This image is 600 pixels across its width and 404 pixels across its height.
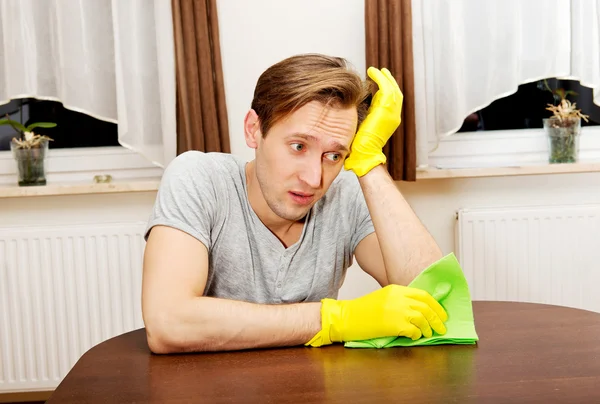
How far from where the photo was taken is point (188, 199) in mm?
1495

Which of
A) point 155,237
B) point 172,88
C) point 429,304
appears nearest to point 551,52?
point 172,88

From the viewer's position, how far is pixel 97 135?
287 centimetres

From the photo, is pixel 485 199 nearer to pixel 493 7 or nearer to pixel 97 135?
pixel 493 7

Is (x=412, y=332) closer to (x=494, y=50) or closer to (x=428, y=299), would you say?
(x=428, y=299)

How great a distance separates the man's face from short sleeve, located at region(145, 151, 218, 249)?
13 centimetres

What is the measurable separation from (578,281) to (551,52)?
884 millimetres

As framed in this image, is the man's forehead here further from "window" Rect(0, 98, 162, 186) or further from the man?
"window" Rect(0, 98, 162, 186)

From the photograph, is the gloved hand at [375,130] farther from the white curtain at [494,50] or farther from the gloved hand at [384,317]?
the white curtain at [494,50]

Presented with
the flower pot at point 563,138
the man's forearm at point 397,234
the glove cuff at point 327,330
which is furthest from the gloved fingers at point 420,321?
the flower pot at point 563,138

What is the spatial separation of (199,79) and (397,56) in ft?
2.38

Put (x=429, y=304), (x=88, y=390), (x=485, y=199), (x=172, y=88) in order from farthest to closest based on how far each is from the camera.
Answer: (x=485, y=199) → (x=172, y=88) → (x=429, y=304) → (x=88, y=390)

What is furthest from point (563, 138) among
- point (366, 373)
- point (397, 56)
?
point (366, 373)

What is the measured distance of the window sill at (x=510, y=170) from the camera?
2613 mm

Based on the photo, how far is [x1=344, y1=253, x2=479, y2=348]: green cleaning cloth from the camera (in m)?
1.30
